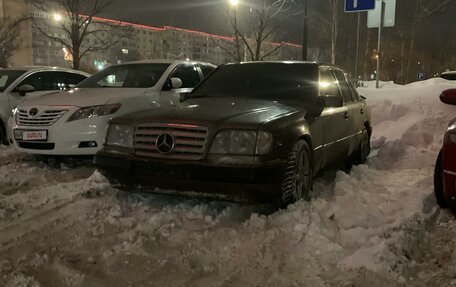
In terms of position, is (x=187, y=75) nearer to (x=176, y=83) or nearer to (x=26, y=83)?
(x=176, y=83)

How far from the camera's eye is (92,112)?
6098 mm

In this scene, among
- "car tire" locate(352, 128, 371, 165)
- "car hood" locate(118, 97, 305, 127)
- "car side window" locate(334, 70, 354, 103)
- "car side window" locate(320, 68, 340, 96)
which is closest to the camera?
"car hood" locate(118, 97, 305, 127)

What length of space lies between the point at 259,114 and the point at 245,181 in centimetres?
73

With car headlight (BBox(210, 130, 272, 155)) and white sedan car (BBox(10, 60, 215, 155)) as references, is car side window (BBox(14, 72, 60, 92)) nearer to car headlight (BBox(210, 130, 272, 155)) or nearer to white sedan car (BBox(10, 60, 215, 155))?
white sedan car (BBox(10, 60, 215, 155))

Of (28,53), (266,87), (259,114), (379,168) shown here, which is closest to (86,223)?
(259,114)

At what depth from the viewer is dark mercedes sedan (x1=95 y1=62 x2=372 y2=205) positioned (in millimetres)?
3845

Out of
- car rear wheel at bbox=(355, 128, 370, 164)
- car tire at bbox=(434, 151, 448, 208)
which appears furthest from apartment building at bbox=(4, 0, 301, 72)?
car tire at bbox=(434, 151, 448, 208)

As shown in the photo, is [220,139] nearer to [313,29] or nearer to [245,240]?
[245,240]

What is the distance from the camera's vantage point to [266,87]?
5340 millimetres

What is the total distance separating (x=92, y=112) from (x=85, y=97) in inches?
13.5

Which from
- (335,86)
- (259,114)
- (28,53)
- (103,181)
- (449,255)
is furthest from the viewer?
(28,53)

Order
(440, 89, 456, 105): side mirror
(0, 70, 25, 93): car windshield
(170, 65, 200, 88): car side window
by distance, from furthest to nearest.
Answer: (0, 70, 25, 93): car windshield < (170, 65, 200, 88): car side window < (440, 89, 456, 105): side mirror

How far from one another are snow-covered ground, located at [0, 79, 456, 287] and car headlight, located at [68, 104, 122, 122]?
89 centimetres

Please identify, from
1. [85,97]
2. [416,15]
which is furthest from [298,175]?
[416,15]
